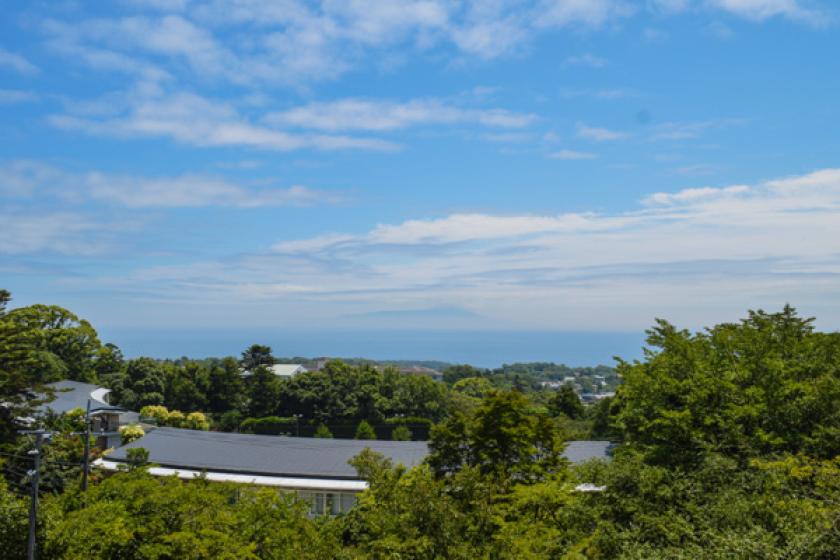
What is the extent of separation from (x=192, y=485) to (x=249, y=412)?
135 feet

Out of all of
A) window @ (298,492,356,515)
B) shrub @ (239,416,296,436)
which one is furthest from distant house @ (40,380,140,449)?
window @ (298,492,356,515)

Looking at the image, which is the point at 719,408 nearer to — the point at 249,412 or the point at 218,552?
the point at 218,552

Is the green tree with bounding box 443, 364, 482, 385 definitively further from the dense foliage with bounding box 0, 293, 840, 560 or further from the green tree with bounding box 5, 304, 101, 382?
the dense foliage with bounding box 0, 293, 840, 560

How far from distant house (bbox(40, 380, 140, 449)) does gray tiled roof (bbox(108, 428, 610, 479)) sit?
418 centimetres

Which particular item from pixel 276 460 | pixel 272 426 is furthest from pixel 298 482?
pixel 272 426

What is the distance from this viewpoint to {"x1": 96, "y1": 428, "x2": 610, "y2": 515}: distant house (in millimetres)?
22703

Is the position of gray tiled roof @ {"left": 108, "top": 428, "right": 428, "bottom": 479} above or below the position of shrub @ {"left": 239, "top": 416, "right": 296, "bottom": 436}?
above

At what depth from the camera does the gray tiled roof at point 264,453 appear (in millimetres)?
24000

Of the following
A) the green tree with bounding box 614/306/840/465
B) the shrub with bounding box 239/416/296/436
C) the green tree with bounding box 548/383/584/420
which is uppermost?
the green tree with bounding box 614/306/840/465

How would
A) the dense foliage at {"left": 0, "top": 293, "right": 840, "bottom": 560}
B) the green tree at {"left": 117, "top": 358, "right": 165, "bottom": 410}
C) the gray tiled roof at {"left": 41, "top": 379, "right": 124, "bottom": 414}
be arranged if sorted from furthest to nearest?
1. the green tree at {"left": 117, "top": 358, "right": 165, "bottom": 410}
2. the gray tiled roof at {"left": 41, "top": 379, "right": 124, "bottom": 414}
3. the dense foliage at {"left": 0, "top": 293, "right": 840, "bottom": 560}

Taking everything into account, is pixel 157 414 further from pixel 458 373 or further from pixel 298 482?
pixel 458 373

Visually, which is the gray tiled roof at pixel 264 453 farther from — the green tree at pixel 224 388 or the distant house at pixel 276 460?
the green tree at pixel 224 388

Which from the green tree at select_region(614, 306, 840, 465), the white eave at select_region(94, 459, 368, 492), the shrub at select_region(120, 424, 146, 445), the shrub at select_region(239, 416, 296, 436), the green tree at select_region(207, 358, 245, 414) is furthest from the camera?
the green tree at select_region(207, 358, 245, 414)

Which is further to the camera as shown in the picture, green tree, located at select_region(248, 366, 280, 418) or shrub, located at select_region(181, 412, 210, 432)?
green tree, located at select_region(248, 366, 280, 418)
